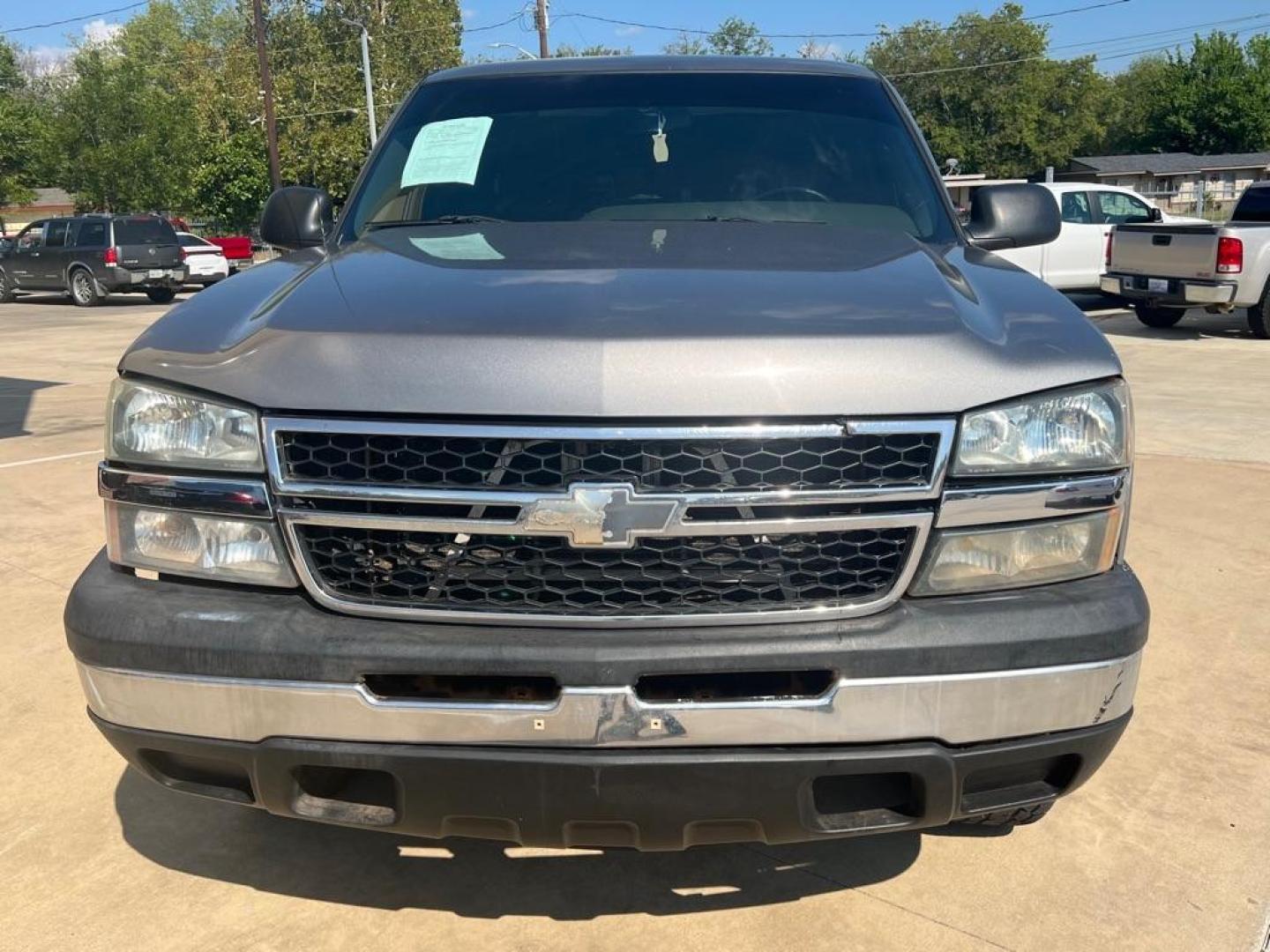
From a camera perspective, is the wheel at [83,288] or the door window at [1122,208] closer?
the door window at [1122,208]

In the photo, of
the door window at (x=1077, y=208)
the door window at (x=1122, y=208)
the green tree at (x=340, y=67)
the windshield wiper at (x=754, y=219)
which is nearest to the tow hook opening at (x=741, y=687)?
the windshield wiper at (x=754, y=219)

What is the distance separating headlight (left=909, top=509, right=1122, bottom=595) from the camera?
2.06m

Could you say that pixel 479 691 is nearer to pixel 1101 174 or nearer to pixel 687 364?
pixel 687 364

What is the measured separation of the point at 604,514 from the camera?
195cm

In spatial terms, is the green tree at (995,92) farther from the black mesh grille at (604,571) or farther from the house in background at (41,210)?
the black mesh grille at (604,571)

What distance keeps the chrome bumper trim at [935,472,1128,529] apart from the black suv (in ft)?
73.2

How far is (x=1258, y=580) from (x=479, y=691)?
3813 millimetres

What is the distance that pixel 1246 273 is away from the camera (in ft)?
40.8

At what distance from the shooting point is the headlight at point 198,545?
2.10m

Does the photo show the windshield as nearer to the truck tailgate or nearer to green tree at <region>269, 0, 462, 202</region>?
the truck tailgate

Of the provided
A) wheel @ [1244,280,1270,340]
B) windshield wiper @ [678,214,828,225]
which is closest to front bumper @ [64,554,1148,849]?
windshield wiper @ [678,214,828,225]

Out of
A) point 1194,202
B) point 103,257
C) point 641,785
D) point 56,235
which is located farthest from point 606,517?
point 1194,202

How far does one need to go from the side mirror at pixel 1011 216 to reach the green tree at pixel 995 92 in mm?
74854

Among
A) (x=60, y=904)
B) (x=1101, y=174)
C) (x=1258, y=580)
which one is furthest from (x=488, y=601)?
(x=1101, y=174)
